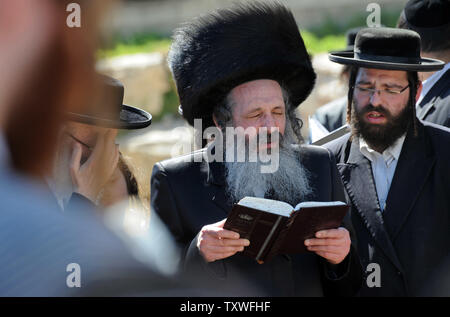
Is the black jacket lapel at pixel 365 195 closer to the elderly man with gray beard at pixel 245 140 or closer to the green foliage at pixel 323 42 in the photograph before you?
the elderly man with gray beard at pixel 245 140

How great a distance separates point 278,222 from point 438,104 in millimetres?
2304

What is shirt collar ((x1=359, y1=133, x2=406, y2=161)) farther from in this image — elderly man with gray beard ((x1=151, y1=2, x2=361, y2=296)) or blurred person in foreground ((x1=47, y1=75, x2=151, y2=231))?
blurred person in foreground ((x1=47, y1=75, x2=151, y2=231))

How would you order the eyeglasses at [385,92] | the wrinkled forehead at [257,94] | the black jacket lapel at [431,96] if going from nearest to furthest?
1. the wrinkled forehead at [257,94]
2. the eyeglasses at [385,92]
3. the black jacket lapel at [431,96]

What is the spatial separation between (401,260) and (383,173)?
0.56 meters

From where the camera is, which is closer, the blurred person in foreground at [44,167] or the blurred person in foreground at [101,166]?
the blurred person in foreground at [44,167]

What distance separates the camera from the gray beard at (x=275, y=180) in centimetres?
317

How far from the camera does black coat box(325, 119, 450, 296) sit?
132 inches

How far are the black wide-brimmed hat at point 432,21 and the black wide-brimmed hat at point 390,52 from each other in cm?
90

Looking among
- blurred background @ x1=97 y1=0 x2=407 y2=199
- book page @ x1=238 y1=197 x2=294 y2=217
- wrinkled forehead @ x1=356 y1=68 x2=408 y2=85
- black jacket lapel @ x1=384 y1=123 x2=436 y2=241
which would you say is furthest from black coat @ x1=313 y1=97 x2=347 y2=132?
blurred background @ x1=97 y1=0 x2=407 y2=199

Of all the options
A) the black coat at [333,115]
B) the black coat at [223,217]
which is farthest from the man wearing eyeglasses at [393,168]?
the black coat at [333,115]

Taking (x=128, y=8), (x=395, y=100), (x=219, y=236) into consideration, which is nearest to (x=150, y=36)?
(x=128, y=8)

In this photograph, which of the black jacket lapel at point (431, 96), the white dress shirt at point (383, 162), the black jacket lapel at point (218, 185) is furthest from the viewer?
the black jacket lapel at point (431, 96)

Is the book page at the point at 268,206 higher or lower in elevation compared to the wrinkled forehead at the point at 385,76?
lower

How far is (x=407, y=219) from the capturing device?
341 cm
